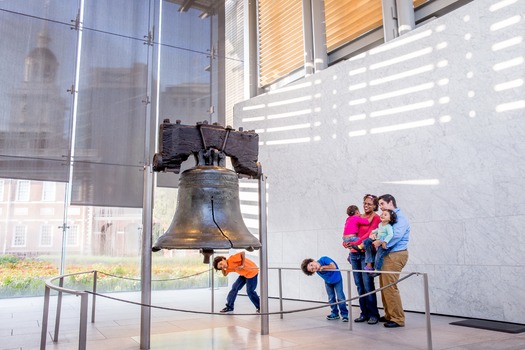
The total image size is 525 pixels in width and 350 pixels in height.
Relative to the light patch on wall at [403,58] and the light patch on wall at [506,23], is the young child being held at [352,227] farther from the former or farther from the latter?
the light patch on wall at [506,23]

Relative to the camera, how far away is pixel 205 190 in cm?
331

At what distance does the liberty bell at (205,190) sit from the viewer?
311 cm

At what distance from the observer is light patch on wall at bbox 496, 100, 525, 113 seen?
470 centimetres

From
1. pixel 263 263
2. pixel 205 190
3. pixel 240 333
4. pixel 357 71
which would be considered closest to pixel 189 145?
pixel 205 190

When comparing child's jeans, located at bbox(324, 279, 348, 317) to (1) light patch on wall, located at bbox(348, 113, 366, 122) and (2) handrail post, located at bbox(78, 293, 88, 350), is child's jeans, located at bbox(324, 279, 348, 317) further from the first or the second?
(2) handrail post, located at bbox(78, 293, 88, 350)

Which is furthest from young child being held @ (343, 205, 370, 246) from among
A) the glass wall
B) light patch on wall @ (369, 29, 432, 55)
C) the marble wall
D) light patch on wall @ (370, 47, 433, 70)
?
the glass wall

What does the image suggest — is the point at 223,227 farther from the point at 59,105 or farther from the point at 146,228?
the point at 59,105

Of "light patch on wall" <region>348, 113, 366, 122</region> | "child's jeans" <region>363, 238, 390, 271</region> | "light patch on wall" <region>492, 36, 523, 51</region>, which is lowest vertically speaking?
"child's jeans" <region>363, 238, 390, 271</region>

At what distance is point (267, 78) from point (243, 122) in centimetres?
A: 115

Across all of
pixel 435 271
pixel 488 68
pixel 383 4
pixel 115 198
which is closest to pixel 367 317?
pixel 435 271

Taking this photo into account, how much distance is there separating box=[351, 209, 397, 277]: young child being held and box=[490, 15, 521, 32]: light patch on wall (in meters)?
2.52

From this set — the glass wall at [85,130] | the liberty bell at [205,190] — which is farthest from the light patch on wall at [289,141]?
the liberty bell at [205,190]

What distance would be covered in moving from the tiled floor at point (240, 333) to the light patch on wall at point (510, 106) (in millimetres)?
2393

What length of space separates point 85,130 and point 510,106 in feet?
22.9
